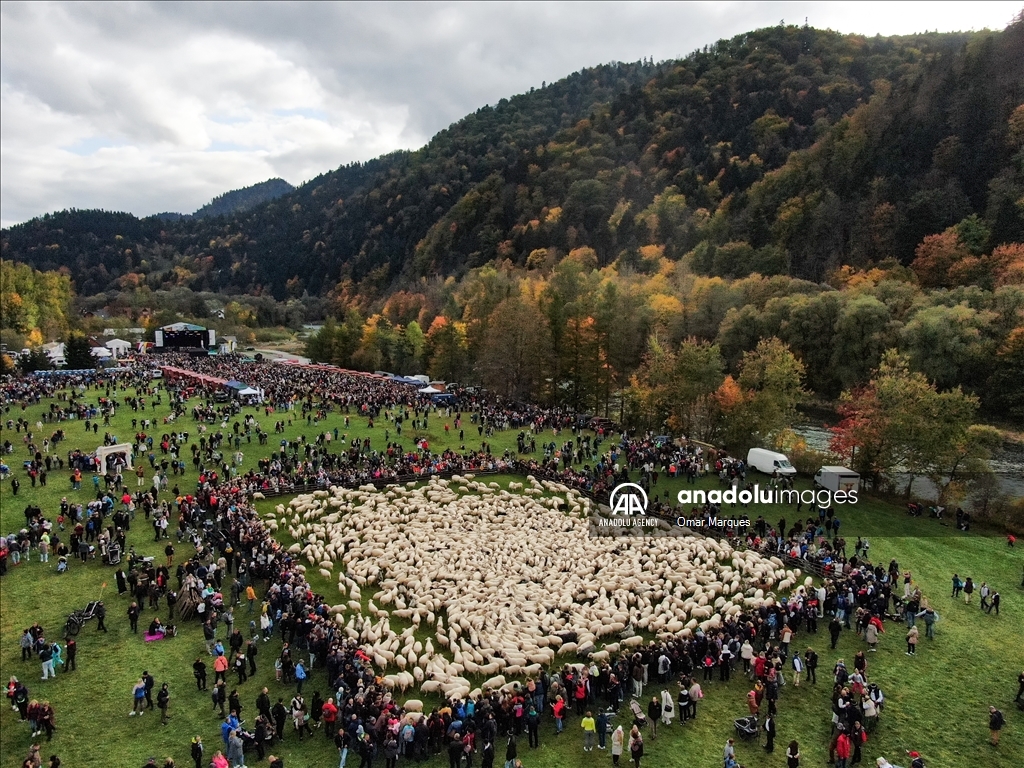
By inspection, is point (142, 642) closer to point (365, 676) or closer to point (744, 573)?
point (365, 676)

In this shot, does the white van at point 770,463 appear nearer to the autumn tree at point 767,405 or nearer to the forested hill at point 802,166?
the autumn tree at point 767,405

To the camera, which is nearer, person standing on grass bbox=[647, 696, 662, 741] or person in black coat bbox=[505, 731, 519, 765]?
person in black coat bbox=[505, 731, 519, 765]

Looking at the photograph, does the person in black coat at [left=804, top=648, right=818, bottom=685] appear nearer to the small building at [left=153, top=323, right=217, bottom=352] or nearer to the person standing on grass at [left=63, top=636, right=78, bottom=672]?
the person standing on grass at [left=63, top=636, right=78, bottom=672]

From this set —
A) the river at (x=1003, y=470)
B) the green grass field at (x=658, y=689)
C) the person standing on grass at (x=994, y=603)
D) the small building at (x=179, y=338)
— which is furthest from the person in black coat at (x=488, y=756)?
the small building at (x=179, y=338)

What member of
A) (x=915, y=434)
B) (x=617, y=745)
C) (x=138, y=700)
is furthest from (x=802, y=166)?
(x=138, y=700)

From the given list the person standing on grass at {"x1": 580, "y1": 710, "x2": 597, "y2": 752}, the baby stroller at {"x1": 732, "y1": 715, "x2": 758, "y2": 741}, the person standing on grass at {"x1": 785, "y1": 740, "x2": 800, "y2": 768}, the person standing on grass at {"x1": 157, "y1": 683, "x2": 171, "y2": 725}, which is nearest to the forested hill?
the baby stroller at {"x1": 732, "y1": 715, "x2": 758, "y2": 741}

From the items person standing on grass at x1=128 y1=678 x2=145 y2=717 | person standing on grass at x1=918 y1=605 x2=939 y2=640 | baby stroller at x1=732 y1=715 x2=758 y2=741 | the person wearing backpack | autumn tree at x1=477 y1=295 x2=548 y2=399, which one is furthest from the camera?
autumn tree at x1=477 y1=295 x2=548 y2=399

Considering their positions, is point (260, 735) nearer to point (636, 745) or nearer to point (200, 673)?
point (200, 673)
